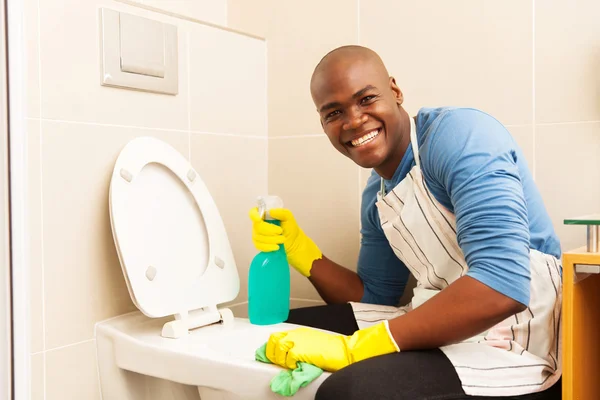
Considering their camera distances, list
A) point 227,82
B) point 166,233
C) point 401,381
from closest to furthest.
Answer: point 401,381, point 166,233, point 227,82

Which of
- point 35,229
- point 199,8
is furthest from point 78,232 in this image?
point 199,8

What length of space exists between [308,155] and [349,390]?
96 cm

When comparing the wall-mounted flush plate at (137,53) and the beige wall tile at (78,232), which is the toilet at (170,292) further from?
the wall-mounted flush plate at (137,53)

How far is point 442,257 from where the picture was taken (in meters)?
1.31

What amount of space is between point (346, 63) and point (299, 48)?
2.00 feet

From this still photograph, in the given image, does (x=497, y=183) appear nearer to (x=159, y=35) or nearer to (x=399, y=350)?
(x=399, y=350)

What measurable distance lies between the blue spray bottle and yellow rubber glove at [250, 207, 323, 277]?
0.03 m

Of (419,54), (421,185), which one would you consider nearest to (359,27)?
(419,54)

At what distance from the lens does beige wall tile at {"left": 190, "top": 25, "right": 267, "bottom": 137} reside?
1.69m

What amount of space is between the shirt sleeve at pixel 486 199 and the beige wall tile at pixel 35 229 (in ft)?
2.58

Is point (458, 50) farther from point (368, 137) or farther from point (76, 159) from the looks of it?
point (76, 159)

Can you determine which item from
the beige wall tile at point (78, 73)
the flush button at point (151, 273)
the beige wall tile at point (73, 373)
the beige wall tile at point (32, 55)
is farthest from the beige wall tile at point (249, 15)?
the beige wall tile at point (73, 373)

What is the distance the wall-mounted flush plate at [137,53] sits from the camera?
1435mm

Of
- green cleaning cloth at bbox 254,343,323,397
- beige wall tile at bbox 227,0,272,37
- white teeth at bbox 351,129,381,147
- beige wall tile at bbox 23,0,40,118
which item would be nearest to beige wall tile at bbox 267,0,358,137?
beige wall tile at bbox 227,0,272,37
